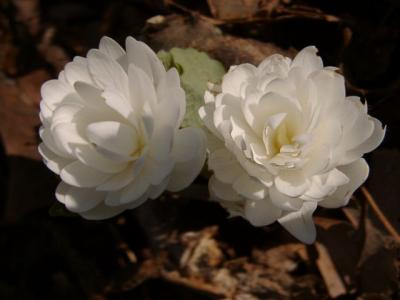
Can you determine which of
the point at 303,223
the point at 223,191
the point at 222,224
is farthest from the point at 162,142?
the point at 222,224

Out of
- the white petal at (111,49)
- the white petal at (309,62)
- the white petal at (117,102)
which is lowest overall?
the white petal at (117,102)

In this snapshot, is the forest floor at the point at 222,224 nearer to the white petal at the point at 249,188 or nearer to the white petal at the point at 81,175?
the white petal at the point at 81,175

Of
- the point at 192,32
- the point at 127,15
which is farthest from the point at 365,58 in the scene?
the point at 127,15

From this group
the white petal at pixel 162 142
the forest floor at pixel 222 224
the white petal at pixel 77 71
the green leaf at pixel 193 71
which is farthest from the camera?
the forest floor at pixel 222 224

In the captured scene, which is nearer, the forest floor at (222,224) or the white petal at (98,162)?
the white petal at (98,162)

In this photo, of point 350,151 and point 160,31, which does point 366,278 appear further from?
point 160,31

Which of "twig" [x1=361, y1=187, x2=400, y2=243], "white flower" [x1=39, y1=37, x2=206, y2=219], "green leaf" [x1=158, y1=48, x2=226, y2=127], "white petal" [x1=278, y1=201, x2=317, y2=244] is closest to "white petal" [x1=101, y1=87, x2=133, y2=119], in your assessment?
"white flower" [x1=39, y1=37, x2=206, y2=219]

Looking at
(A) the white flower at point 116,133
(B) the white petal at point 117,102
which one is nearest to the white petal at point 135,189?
(A) the white flower at point 116,133
